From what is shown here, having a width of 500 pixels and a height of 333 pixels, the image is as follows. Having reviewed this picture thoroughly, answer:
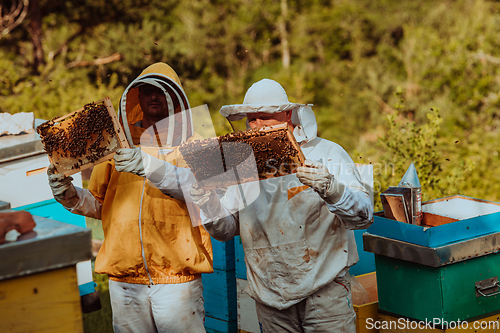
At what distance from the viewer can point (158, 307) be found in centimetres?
237

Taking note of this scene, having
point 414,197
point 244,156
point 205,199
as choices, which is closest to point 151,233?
point 205,199

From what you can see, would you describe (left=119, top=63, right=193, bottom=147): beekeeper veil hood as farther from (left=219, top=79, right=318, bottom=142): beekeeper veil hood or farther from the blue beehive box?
the blue beehive box

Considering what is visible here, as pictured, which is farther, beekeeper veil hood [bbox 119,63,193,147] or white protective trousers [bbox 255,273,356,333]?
beekeeper veil hood [bbox 119,63,193,147]

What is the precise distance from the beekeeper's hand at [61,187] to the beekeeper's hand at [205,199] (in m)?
0.75

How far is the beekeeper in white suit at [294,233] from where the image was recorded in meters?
2.27

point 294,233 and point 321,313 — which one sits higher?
point 294,233

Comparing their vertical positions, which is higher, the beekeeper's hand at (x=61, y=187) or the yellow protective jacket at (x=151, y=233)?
the beekeeper's hand at (x=61, y=187)

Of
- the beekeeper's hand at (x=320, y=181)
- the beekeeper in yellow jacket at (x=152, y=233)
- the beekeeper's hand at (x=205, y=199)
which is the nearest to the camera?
the beekeeper's hand at (x=320, y=181)

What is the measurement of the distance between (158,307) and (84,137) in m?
1.01

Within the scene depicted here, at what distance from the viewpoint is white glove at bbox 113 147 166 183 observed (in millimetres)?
2240

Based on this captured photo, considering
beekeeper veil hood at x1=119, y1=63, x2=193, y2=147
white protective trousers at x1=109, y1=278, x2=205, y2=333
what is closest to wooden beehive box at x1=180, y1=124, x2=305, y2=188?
beekeeper veil hood at x1=119, y1=63, x2=193, y2=147

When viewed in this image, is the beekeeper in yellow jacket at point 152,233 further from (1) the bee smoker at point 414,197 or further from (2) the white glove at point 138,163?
(1) the bee smoker at point 414,197

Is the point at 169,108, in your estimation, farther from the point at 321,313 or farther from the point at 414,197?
the point at 414,197

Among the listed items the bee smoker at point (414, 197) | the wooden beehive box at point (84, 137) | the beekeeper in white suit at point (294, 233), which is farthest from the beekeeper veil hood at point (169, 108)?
the bee smoker at point (414, 197)
